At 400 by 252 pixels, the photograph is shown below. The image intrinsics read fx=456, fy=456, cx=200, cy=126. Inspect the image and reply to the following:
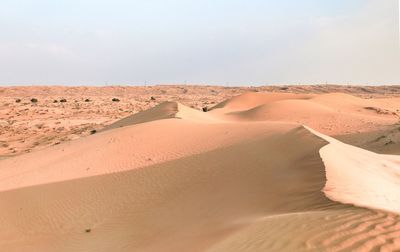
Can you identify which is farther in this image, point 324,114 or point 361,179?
point 324,114

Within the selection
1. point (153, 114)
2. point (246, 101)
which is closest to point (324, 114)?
point (246, 101)

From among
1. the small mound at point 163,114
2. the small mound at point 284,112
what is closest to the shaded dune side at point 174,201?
the small mound at point 163,114

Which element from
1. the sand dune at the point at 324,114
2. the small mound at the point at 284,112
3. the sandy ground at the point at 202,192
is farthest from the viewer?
the small mound at the point at 284,112

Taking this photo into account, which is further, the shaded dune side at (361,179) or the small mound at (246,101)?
the small mound at (246,101)

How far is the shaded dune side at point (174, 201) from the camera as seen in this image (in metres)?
6.63

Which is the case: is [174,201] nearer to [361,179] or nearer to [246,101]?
[361,179]

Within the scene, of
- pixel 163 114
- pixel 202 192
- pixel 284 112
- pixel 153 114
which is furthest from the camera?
pixel 284 112

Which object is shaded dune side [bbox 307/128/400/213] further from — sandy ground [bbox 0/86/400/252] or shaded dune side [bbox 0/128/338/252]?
shaded dune side [bbox 0/128/338/252]

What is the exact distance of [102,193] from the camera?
9.67m

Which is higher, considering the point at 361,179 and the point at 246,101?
the point at 361,179

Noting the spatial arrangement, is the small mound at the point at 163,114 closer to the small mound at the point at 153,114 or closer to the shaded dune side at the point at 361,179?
the small mound at the point at 153,114

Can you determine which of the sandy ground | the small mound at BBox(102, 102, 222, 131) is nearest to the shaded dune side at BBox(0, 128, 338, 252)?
the sandy ground

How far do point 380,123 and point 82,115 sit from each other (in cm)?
1824

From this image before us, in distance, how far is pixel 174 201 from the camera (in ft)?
28.0
